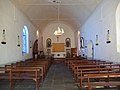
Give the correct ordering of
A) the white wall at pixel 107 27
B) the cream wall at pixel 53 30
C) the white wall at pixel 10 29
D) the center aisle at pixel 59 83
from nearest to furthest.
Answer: the center aisle at pixel 59 83, the white wall at pixel 107 27, the white wall at pixel 10 29, the cream wall at pixel 53 30

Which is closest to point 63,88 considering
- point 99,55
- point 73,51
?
point 99,55

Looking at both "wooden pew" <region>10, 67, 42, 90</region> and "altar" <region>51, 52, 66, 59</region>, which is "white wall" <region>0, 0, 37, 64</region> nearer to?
"wooden pew" <region>10, 67, 42, 90</region>

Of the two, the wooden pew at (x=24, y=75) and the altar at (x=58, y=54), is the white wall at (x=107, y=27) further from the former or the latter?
the altar at (x=58, y=54)

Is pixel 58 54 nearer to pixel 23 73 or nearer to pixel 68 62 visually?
pixel 68 62

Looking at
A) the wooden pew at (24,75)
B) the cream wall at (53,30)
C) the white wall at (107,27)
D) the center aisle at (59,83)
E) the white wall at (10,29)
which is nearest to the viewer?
the wooden pew at (24,75)

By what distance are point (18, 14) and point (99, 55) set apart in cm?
568

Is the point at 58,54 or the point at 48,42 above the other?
the point at 48,42

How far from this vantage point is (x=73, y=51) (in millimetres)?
27250

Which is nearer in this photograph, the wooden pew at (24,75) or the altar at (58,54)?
the wooden pew at (24,75)

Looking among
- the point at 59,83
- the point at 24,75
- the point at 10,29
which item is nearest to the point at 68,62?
the point at 10,29

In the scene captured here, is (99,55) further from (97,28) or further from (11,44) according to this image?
(11,44)

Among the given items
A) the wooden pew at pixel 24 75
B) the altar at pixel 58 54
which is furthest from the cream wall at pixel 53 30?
the wooden pew at pixel 24 75

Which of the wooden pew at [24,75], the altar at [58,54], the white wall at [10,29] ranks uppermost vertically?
the white wall at [10,29]

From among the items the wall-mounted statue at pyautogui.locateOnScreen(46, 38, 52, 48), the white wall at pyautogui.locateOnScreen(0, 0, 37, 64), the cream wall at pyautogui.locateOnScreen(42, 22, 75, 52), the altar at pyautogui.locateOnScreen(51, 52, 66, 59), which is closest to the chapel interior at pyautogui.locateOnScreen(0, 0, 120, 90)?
Answer: the white wall at pyautogui.locateOnScreen(0, 0, 37, 64)
